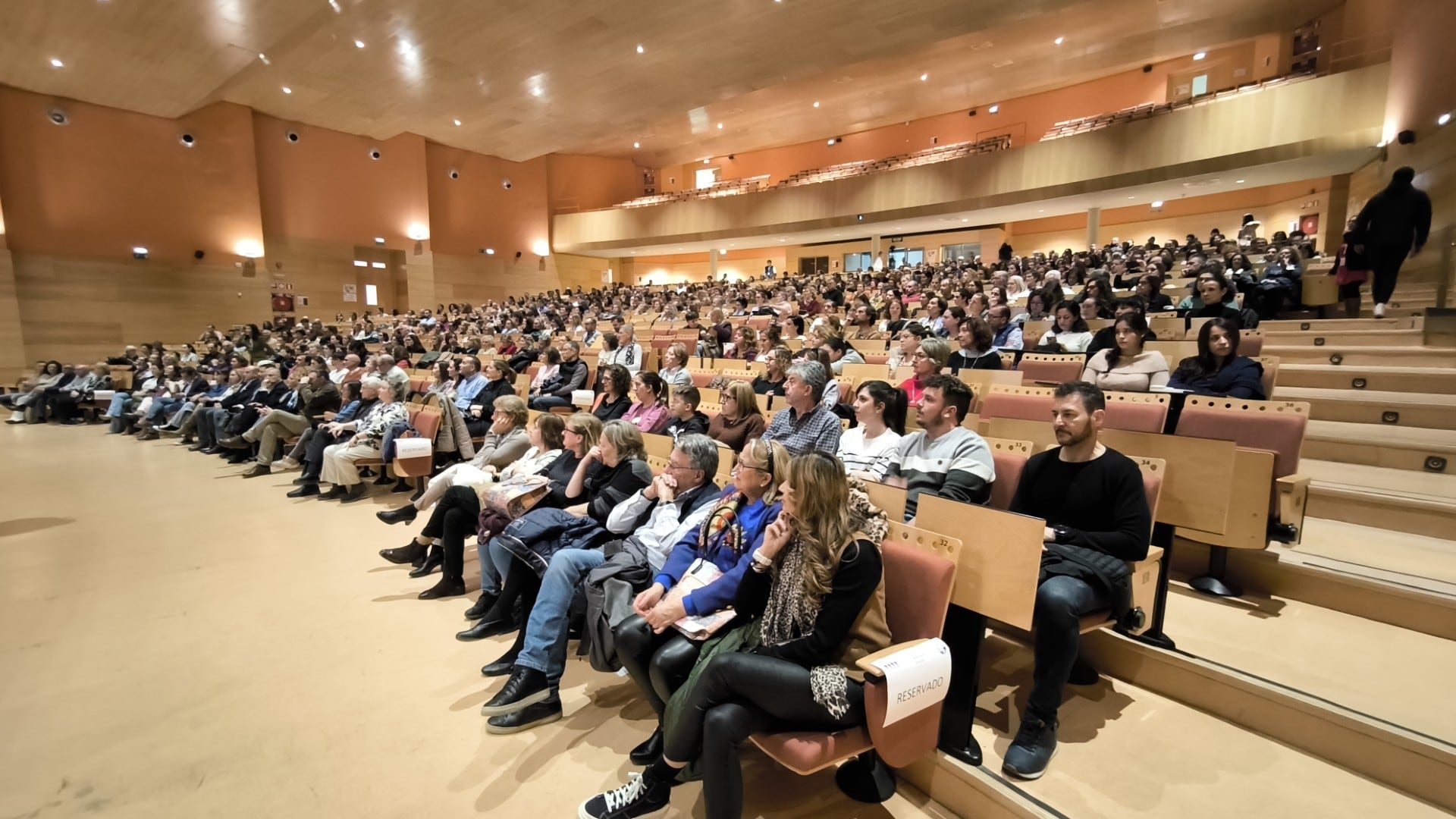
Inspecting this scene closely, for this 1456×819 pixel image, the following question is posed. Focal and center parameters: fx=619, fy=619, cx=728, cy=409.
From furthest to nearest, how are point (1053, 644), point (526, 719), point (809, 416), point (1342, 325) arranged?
point (1342, 325) < point (809, 416) < point (526, 719) < point (1053, 644)

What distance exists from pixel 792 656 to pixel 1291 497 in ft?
6.36

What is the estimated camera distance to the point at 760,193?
16.6 m

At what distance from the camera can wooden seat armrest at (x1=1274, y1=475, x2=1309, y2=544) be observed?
2.10 m

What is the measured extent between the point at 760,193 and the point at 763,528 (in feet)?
53.0

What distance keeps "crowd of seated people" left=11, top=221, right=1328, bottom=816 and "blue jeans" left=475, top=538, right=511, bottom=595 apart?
0.04 feet

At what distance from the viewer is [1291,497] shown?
6.95 feet

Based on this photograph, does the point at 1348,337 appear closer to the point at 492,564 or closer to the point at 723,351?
the point at 723,351

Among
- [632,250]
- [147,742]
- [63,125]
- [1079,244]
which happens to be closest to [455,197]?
[632,250]

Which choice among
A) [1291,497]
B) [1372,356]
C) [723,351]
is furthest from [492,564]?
[1372,356]

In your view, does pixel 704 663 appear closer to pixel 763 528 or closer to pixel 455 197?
pixel 763 528

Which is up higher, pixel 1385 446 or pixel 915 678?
pixel 1385 446

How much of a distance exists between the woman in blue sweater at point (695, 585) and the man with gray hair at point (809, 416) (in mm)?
914

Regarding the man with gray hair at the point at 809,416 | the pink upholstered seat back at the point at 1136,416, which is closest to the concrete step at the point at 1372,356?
the pink upholstered seat back at the point at 1136,416

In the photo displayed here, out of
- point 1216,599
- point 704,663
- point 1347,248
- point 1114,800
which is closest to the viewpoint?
point 1114,800
